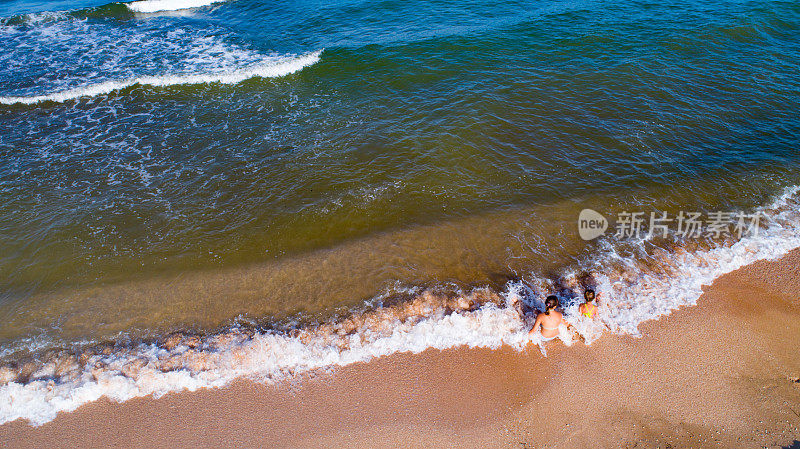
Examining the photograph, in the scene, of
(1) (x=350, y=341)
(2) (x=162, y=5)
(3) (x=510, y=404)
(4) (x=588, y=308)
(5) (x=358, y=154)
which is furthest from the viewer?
(2) (x=162, y=5)

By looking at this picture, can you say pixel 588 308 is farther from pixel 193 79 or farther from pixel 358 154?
pixel 193 79

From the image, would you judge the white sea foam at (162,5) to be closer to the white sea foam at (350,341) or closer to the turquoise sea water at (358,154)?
the turquoise sea water at (358,154)

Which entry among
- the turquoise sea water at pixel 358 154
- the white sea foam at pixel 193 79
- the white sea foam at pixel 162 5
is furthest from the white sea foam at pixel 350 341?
the white sea foam at pixel 162 5

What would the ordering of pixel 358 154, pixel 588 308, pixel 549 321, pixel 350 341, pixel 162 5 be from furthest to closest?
pixel 162 5, pixel 358 154, pixel 350 341, pixel 588 308, pixel 549 321

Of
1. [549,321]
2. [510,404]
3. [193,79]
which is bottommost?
[510,404]

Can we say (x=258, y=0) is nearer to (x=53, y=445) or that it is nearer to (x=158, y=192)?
(x=158, y=192)

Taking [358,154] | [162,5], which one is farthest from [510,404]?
[162,5]
